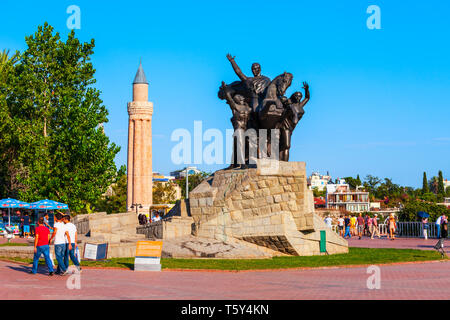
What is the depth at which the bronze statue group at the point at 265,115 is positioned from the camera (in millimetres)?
22828

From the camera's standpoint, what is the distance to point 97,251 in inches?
659

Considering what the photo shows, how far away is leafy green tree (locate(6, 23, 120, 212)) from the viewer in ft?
121

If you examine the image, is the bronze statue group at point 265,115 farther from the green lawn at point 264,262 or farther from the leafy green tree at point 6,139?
the leafy green tree at point 6,139

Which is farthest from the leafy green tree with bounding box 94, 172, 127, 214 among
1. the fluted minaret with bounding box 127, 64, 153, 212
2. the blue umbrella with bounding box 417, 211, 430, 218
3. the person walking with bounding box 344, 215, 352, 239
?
the blue umbrella with bounding box 417, 211, 430, 218

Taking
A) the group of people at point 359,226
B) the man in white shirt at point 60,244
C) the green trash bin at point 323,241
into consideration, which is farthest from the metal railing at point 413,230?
the man in white shirt at point 60,244

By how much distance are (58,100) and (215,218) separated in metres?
22.2

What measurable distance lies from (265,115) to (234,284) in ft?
36.9

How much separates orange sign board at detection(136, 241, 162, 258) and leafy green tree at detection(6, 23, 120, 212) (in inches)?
894

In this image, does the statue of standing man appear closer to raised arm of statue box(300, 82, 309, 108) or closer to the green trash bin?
raised arm of statue box(300, 82, 309, 108)

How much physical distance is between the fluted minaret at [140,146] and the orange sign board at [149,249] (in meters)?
54.9

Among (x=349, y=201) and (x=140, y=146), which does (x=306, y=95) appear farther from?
(x=349, y=201)

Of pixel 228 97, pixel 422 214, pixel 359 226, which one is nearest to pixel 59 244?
pixel 228 97
